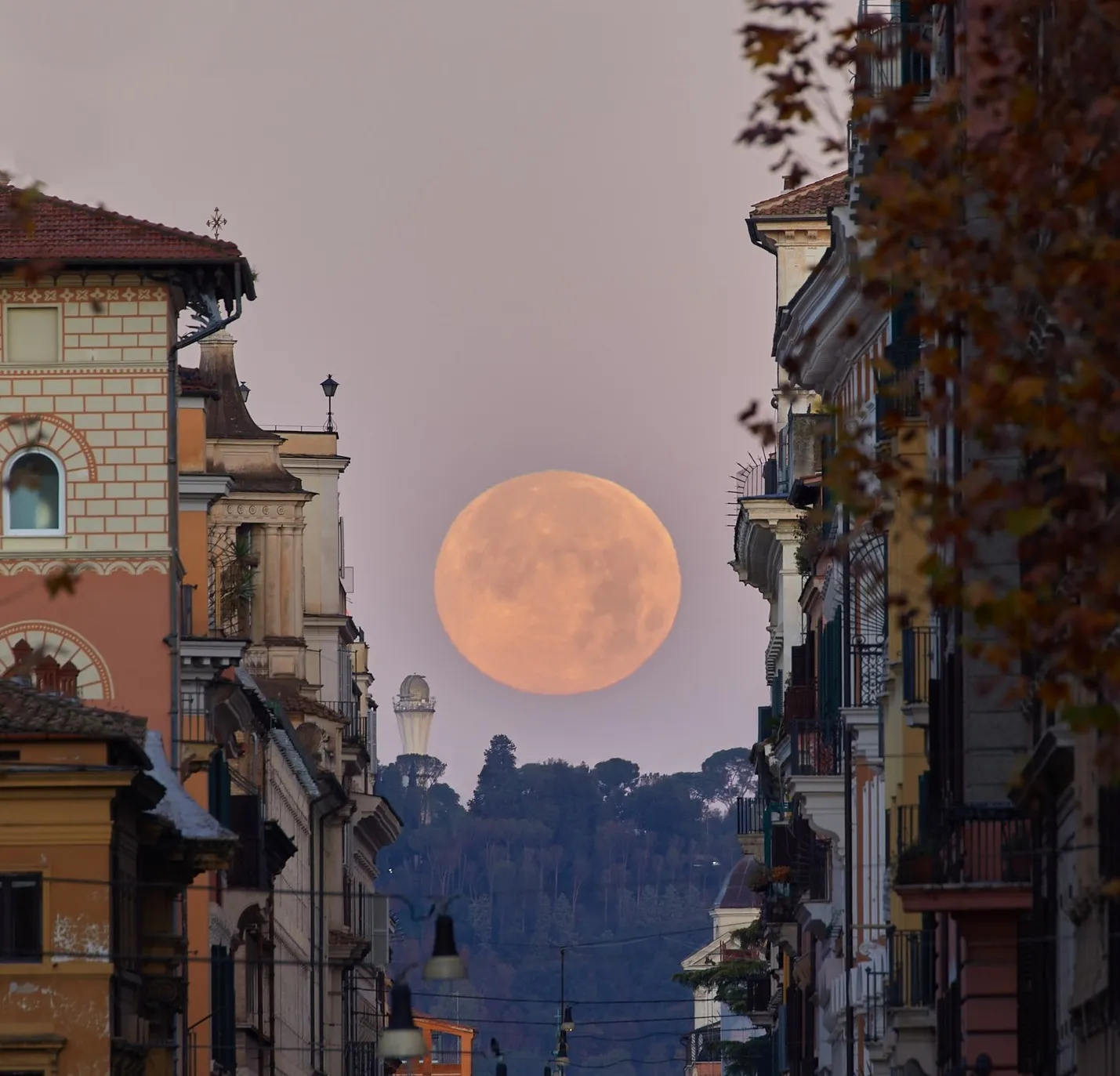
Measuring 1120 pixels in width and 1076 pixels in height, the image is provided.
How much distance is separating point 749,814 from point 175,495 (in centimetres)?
4391

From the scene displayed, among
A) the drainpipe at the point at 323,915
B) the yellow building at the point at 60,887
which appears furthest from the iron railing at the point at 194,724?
the drainpipe at the point at 323,915

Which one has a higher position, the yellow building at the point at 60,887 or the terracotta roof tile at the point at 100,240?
the terracotta roof tile at the point at 100,240

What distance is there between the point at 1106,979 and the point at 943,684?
9191 mm

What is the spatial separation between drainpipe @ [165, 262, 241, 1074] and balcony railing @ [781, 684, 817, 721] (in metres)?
11.4

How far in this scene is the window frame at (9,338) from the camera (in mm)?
54000

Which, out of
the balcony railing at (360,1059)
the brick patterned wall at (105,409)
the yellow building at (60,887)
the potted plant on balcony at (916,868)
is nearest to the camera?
the potted plant on balcony at (916,868)

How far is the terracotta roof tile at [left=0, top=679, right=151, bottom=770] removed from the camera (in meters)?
41.5

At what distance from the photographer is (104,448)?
178ft

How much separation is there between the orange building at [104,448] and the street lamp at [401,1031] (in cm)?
1684

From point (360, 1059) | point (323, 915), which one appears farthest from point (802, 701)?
point (360, 1059)

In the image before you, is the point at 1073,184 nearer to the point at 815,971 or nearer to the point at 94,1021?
the point at 94,1021

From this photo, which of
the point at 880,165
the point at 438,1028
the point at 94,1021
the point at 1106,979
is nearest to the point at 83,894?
the point at 94,1021

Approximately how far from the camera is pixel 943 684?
34750 mm

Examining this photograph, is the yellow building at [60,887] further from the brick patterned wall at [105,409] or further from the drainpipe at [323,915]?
the drainpipe at [323,915]
